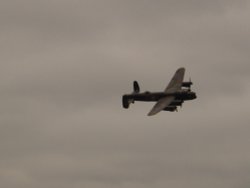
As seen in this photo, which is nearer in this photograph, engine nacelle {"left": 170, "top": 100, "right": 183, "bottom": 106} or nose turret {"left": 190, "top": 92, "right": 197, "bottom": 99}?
engine nacelle {"left": 170, "top": 100, "right": 183, "bottom": 106}

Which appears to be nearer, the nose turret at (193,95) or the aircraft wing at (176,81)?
the nose turret at (193,95)

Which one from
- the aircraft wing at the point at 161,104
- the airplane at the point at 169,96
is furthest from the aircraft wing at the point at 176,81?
the aircraft wing at the point at 161,104

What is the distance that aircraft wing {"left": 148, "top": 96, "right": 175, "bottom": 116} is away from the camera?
11009cm

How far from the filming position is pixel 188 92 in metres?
119

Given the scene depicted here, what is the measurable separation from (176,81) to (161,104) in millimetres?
15620

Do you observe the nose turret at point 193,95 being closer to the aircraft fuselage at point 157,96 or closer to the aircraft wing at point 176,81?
the aircraft fuselage at point 157,96

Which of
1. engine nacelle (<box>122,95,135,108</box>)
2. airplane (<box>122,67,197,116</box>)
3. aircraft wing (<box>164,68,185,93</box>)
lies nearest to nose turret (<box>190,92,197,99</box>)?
airplane (<box>122,67,197,116</box>)

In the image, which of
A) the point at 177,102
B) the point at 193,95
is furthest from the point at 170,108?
the point at 193,95

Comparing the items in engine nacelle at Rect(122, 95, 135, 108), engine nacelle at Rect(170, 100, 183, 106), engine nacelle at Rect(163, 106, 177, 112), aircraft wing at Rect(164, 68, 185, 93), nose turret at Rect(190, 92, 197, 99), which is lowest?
engine nacelle at Rect(163, 106, 177, 112)

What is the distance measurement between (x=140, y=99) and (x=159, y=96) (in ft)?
14.5

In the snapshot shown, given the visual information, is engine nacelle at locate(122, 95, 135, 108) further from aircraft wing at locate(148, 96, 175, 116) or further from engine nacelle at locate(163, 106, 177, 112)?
engine nacelle at locate(163, 106, 177, 112)

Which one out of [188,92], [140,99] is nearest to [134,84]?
[140,99]

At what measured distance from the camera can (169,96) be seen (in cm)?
11981

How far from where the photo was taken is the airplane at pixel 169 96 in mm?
114812
